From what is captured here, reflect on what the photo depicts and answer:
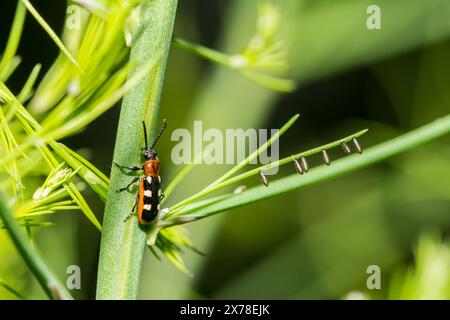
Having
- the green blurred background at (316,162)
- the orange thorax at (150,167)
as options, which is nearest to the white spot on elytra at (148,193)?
the orange thorax at (150,167)

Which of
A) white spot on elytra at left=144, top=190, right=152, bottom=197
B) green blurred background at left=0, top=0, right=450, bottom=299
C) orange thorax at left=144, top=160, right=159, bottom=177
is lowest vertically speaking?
white spot on elytra at left=144, top=190, right=152, bottom=197

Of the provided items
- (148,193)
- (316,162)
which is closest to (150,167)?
(148,193)

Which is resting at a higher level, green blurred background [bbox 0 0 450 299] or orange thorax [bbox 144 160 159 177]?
green blurred background [bbox 0 0 450 299]

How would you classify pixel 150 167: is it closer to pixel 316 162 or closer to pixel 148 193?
pixel 148 193

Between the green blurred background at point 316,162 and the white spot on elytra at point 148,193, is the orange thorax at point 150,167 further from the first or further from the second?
the green blurred background at point 316,162

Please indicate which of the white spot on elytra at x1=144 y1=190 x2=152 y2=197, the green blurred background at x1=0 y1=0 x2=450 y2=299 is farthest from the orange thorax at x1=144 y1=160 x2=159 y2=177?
the green blurred background at x1=0 y1=0 x2=450 y2=299

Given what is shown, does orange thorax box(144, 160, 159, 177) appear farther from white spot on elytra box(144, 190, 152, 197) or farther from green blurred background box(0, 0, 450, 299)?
green blurred background box(0, 0, 450, 299)
